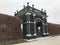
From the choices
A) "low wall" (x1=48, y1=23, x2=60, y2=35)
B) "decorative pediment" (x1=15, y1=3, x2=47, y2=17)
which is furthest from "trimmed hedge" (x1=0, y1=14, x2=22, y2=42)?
"low wall" (x1=48, y1=23, x2=60, y2=35)

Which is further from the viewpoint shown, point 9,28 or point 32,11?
point 32,11

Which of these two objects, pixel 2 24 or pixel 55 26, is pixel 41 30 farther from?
pixel 2 24

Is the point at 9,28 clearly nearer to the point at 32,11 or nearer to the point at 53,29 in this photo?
the point at 32,11

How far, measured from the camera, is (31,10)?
2859 centimetres

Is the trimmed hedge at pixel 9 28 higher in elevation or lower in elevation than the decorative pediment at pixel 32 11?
lower

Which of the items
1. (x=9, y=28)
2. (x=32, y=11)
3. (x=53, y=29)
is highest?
(x=32, y=11)

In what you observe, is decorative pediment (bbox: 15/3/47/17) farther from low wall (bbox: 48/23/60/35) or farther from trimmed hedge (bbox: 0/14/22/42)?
A: low wall (bbox: 48/23/60/35)

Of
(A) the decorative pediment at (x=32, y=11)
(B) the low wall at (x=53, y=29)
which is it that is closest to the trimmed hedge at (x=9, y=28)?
(A) the decorative pediment at (x=32, y=11)

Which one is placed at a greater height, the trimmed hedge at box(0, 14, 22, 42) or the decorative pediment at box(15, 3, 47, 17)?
the decorative pediment at box(15, 3, 47, 17)

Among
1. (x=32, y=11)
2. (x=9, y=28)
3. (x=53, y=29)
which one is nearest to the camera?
(x=9, y=28)

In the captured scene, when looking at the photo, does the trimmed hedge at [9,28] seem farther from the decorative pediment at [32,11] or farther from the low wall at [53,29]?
the low wall at [53,29]

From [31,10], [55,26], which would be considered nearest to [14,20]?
[31,10]

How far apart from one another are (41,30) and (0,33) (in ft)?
42.2

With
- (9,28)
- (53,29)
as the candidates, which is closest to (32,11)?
(9,28)
